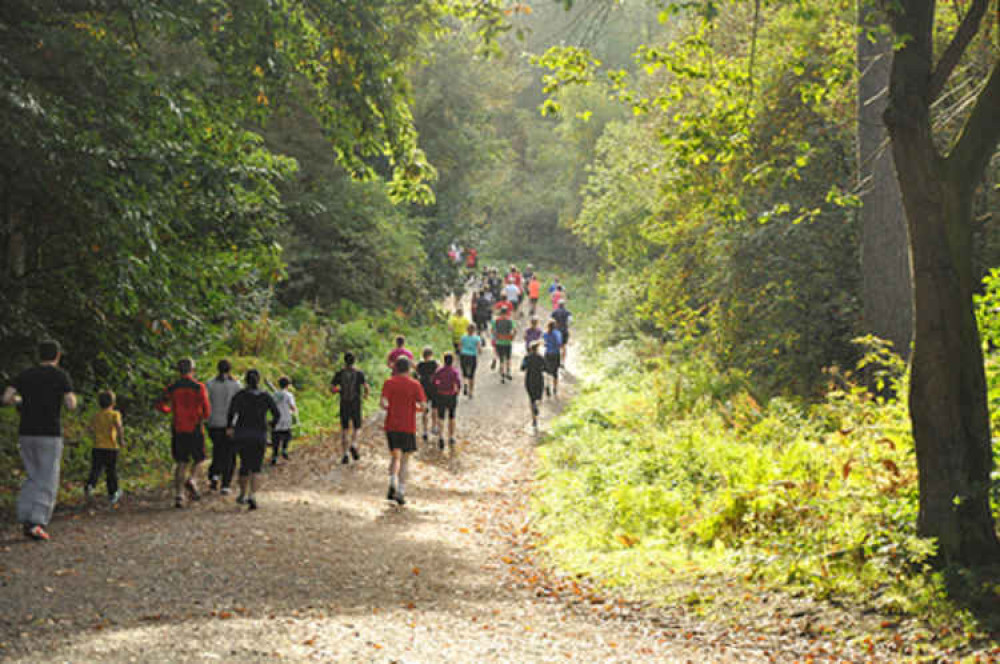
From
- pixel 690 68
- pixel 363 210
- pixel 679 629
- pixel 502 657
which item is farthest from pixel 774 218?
pixel 363 210

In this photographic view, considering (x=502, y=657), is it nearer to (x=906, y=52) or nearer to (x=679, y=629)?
(x=679, y=629)

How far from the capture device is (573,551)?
30.9 ft

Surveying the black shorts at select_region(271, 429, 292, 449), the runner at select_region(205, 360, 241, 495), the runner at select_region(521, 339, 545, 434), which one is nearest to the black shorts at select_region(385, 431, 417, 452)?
the runner at select_region(205, 360, 241, 495)

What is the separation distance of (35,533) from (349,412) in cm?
595

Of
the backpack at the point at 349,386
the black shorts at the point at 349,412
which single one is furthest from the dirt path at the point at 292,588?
the backpack at the point at 349,386

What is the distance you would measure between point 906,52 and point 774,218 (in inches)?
313

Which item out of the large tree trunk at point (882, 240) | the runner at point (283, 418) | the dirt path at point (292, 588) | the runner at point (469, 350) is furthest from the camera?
the runner at point (469, 350)

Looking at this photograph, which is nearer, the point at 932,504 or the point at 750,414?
the point at 932,504

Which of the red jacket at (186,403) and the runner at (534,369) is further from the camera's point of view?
the runner at (534,369)

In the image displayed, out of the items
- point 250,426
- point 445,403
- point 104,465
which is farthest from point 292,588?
point 445,403

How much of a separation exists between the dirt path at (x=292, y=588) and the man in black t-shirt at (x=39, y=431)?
1.04 feet

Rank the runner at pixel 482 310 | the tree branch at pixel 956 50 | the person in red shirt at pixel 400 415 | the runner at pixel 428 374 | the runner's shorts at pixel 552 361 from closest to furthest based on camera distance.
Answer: the tree branch at pixel 956 50
the person in red shirt at pixel 400 415
the runner at pixel 428 374
the runner's shorts at pixel 552 361
the runner at pixel 482 310

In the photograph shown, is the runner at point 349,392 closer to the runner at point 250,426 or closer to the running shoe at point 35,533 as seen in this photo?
the runner at point 250,426

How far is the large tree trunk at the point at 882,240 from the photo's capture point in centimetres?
1138
